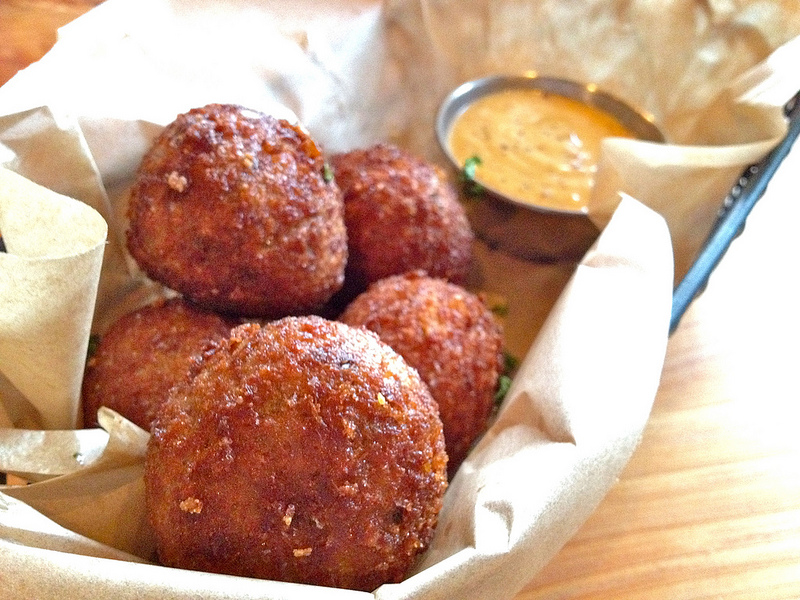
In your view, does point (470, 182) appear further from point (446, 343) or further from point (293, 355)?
point (293, 355)

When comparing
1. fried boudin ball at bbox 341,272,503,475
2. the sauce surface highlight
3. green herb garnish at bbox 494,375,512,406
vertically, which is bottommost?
green herb garnish at bbox 494,375,512,406

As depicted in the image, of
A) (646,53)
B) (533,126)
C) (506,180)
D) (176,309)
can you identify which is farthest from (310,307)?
(646,53)

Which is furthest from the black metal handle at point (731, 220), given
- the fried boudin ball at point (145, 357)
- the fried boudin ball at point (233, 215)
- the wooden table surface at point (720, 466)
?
the fried boudin ball at point (145, 357)

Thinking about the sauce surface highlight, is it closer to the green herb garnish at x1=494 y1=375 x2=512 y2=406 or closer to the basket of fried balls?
the basket of fried balls

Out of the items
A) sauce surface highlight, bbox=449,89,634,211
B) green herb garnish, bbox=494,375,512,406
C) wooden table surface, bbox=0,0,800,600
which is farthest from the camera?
sauce surface highlight, bbox=449,89,634,211

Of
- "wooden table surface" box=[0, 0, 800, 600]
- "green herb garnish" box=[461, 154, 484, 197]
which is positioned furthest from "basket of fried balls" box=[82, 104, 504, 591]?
"wooden table surface" box=[0, 0, 800, 600]

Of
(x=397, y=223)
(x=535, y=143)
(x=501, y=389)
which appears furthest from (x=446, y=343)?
(x=535, y=143)
